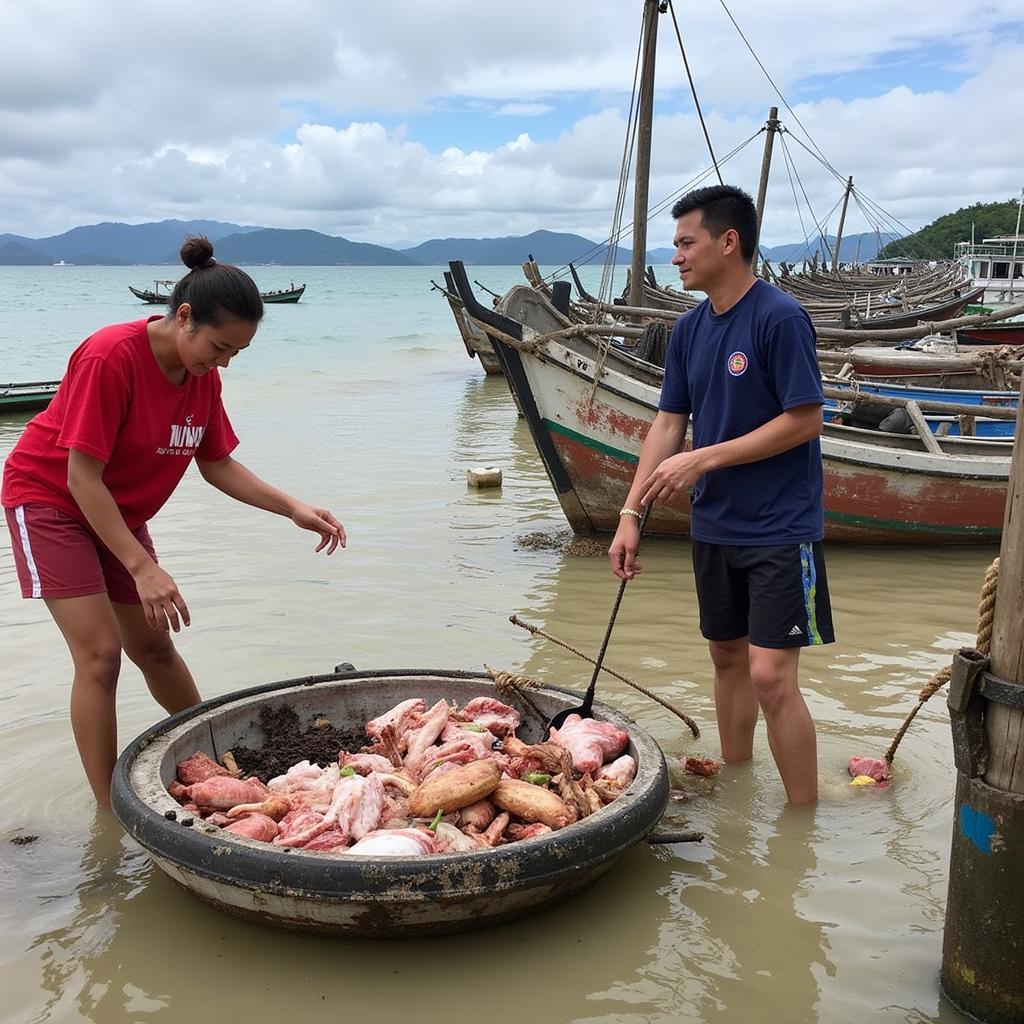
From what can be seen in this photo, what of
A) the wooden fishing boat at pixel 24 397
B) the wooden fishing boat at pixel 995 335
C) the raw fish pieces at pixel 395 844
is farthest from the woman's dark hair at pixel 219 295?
the wooden fishing boat at pixel 995 335

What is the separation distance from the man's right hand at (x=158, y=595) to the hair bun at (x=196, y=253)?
1022mm

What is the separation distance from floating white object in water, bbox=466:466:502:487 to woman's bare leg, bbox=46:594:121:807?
764 centimetres

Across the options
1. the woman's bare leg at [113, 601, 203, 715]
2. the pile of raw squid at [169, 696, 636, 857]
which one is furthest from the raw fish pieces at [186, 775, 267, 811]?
the woman's bare leg at [113, 601, 203, 715]

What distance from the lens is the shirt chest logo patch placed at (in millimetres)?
3570

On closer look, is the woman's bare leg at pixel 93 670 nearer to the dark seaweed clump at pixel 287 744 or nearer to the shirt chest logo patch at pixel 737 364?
the dark seaweed clump at pixel 287 744

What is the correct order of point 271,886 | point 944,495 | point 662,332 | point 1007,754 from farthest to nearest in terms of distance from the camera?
point 662,332 → point 944,495 → point 271,886 → point 1007,754

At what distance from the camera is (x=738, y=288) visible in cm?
364

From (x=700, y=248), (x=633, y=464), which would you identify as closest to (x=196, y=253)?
(x=700, y=248)

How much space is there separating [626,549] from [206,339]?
1.65m

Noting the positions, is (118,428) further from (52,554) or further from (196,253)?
(196,253)

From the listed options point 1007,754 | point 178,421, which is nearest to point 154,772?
point 178,421

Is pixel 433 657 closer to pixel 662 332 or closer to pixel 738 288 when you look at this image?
pixel 738 288

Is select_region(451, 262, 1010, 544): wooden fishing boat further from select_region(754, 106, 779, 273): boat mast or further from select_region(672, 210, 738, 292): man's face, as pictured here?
select_region(754, 106, 779, 273): boat mast

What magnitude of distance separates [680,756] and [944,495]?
187 inches
